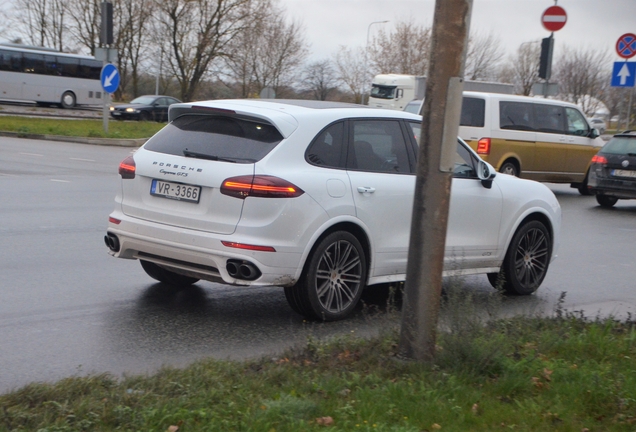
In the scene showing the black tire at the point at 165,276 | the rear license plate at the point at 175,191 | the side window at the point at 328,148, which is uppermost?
the side window at the point at 328,148

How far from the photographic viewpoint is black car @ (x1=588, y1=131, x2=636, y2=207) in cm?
1736

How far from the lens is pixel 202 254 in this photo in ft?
20.4

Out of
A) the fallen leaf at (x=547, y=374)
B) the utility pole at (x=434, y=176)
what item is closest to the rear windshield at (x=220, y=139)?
the utility pole at (x=434, y=176)

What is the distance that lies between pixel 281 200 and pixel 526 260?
3365 millimetres

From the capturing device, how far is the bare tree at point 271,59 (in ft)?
192

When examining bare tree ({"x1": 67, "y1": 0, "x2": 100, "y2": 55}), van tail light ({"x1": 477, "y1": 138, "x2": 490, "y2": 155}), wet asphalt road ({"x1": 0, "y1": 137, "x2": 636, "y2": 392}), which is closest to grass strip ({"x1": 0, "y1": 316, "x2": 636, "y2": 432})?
wet asphalt road ({"x1": 0, "y1": 137, "x2": 636, "y2": 392})

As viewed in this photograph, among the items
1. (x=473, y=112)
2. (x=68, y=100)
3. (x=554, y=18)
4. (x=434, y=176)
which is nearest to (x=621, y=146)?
(x=473, y=112)

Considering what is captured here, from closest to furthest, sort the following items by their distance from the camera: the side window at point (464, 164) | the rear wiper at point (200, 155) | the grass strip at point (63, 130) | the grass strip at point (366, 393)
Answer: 1. the grass strip at point (366, 393)
2. the rear wiper at point (200, 155)
3. the side window at point (464, 164)
4. the grass strip at point (63, 130)

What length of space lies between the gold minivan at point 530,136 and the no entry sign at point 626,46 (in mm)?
2088

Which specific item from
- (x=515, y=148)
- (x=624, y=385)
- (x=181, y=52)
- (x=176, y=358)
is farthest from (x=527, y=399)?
(x=181, y=52)

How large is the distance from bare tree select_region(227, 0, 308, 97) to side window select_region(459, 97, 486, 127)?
132ft

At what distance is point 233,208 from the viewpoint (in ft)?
20.2

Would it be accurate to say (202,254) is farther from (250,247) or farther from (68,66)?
(68,66)

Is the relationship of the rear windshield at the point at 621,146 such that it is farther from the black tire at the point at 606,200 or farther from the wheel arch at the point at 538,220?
the wheel arch at the point at 538,220
